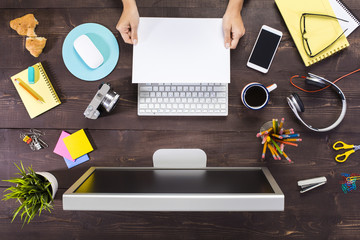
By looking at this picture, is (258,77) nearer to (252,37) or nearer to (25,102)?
(252,37)

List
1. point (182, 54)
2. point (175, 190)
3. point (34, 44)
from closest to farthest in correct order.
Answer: point (175, 190), point (182, 54), point (34, 44)

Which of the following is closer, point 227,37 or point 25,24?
point 227,37

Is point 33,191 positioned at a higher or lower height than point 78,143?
lower

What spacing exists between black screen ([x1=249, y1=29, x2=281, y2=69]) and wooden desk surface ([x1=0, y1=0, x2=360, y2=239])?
29 mm

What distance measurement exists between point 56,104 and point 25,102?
0.12 metres

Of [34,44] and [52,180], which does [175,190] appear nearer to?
[52,180]

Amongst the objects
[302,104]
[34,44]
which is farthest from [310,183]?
[34,44]

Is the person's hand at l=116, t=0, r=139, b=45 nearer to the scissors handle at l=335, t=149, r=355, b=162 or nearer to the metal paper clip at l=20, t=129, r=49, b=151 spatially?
the metal paper clip at l=20, t=129, r=49, b=151

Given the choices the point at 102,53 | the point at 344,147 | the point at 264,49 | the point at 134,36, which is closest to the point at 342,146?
the point at 344,147

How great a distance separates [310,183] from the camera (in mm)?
939

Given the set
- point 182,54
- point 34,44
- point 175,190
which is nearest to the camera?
point 175,190

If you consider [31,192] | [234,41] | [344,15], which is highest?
[344,15]

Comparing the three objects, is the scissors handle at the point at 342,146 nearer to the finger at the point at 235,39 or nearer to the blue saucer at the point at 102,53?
the finger at the point at 235,39

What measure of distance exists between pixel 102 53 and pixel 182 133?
419 millimetres
